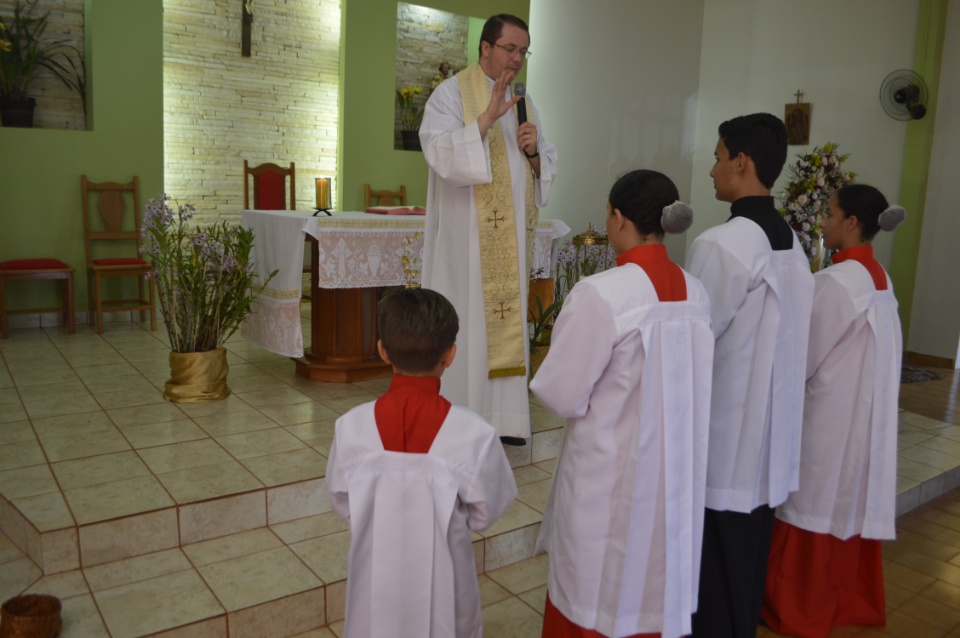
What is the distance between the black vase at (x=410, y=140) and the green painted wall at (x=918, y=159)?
16.1ft

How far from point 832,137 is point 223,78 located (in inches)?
244

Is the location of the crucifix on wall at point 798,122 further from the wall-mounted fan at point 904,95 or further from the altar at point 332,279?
the altar at point 332,279

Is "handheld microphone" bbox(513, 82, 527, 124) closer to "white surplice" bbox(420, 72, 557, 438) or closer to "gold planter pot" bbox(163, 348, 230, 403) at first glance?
"white surplice" bbox(420, 72, 557, 438)

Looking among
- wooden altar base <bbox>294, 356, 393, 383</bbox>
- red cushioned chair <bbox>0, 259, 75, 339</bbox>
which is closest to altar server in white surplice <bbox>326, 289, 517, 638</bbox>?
wooden altar base <bbox>294, 356, 393, 383</bbox>

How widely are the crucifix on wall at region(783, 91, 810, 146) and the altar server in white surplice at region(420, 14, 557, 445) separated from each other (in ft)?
18.8

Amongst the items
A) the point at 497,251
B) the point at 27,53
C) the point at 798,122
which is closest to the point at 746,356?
the point at 497,251

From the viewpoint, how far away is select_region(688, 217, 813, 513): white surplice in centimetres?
240

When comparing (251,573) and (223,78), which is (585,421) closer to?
(251,573)

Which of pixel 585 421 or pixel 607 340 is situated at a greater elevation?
pixel 607 340

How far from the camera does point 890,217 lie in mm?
2779

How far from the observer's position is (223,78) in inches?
305

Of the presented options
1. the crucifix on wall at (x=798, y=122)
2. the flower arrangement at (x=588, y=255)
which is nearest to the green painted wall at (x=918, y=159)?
the crucifix on wall at (x=798, y=122)

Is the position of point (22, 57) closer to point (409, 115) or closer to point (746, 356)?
point (409, 115)

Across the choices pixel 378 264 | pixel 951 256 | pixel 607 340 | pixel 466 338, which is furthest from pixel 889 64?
pixel 607 340
